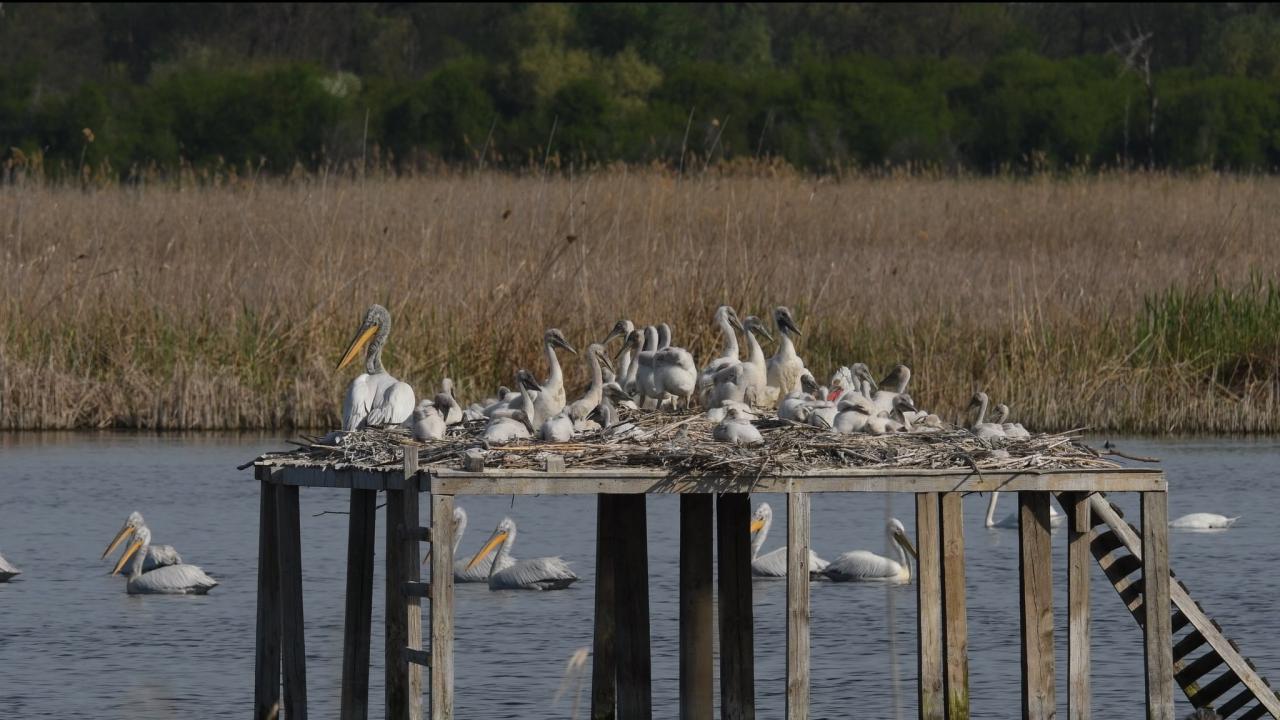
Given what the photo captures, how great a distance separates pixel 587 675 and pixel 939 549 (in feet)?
9.92

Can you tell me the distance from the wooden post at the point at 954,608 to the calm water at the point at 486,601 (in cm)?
105

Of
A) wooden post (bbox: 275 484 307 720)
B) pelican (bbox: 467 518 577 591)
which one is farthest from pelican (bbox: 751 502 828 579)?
wooden post (bbox: 275 484 307 720)

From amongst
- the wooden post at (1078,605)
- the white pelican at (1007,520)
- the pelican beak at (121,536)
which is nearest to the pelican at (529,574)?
the pelican beak at (121,536)

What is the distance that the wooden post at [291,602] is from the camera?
381 inches

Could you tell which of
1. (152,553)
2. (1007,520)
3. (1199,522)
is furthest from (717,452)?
(1007,520)

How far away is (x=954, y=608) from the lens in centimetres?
979

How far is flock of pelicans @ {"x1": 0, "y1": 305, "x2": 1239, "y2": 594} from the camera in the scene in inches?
383

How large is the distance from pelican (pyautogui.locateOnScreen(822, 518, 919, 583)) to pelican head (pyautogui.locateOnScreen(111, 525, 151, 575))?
4.11 metres

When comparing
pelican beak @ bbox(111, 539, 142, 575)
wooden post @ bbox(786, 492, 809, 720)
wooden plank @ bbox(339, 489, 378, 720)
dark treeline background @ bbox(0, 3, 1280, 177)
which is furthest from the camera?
dark treeline background @ bbox(0, 3, 1280, 177)

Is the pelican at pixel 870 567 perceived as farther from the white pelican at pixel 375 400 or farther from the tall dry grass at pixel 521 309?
the tall dry grass at pixel 521 309

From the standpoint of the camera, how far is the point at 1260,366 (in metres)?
19.9

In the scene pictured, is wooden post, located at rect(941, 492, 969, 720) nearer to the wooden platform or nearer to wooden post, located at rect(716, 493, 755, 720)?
the wooden platform

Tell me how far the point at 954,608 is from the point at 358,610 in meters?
2.44

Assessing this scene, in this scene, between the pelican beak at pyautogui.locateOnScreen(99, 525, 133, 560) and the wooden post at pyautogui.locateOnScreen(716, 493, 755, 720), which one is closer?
the wooden post at pyautogui.locateOnScreen(716, 493, 755, 720)
